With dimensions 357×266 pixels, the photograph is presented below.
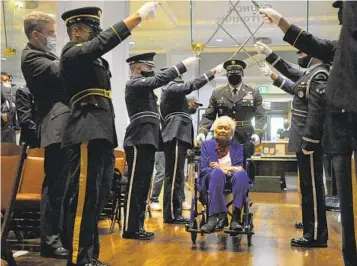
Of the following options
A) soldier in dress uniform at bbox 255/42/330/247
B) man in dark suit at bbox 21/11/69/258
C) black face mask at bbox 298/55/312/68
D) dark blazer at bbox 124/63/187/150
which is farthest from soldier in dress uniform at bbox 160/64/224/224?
man in dark suit at bbox 21/11/69/258

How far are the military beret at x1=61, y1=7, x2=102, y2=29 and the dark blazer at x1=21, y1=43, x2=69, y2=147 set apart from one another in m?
0.42

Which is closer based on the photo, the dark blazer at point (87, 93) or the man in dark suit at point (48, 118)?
the dark blazer at point (87, 93)

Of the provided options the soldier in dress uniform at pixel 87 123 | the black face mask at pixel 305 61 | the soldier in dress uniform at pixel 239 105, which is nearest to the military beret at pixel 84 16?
the soldier in dress uniform at pixel 87 123

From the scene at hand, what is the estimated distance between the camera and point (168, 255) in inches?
130

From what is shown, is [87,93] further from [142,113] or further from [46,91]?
[142,113]

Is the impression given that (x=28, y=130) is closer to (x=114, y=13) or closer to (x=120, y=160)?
(x=120, y=160)

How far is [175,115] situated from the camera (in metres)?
4.96

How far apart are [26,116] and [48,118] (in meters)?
0.27

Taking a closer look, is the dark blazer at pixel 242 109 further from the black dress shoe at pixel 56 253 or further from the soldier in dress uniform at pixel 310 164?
the black dress shoe at pixel 56 253

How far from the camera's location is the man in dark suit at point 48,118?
3.17 m

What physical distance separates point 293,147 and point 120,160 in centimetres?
180

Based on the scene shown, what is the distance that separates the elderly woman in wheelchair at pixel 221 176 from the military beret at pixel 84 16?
1589mm

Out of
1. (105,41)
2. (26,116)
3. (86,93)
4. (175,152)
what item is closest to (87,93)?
(86,93)

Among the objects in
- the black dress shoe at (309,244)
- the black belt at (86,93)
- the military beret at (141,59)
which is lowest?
the black dress shoe at (309,244)
